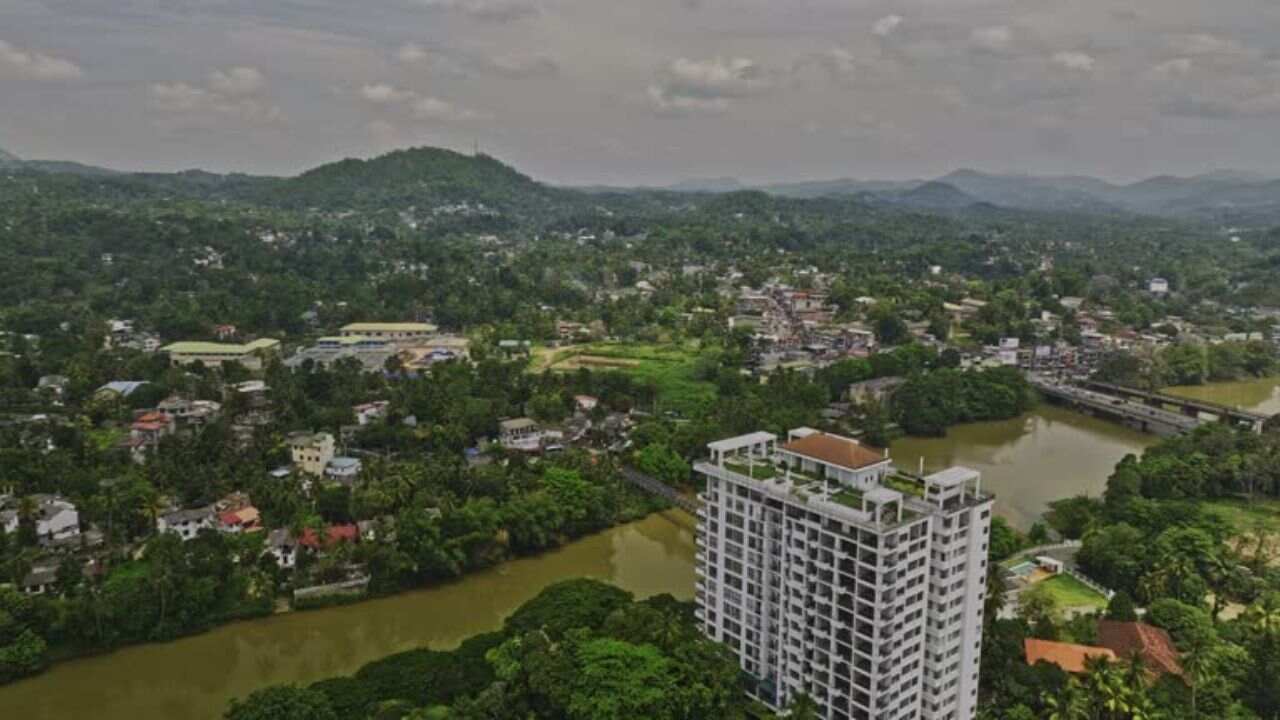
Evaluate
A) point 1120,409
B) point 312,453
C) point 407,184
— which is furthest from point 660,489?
point 407,184

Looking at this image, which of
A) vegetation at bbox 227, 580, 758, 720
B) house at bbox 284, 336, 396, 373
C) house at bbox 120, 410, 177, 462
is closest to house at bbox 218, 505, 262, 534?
house at bbox 120, 410, 177, 462

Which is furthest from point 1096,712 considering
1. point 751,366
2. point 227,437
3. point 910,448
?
point 751,366

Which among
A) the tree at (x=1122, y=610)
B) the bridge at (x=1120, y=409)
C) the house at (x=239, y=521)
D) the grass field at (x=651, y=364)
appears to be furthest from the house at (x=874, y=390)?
the house at (x=239, y=521)

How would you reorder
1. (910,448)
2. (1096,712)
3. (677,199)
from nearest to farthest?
(1096,712) < (910,448) < (677,199)

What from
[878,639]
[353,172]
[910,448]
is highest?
[353,172]

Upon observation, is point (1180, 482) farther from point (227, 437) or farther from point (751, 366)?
point (227, 437)
